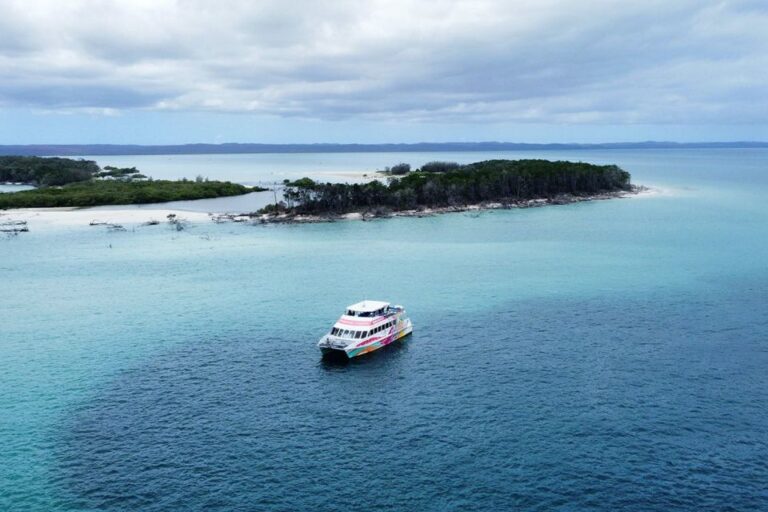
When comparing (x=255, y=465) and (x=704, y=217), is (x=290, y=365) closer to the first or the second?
(x=255, y=465)

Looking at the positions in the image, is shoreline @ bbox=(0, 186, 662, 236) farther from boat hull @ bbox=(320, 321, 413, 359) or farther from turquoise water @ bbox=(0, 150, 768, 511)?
boat hull @ bbox=(320, 321, 413, 359)

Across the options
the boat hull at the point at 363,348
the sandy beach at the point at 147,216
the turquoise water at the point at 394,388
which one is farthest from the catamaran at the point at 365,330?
the sandy beach at the point at 147,216

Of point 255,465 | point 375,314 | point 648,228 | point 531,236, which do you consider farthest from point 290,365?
point 648,228

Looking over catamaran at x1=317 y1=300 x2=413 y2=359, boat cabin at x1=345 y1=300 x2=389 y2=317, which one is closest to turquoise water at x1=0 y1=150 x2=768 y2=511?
catamaran at x1=317 y1=300 x2=413 y2=359

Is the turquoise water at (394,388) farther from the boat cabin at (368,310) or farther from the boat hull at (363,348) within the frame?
the boat cabin at (368,310)

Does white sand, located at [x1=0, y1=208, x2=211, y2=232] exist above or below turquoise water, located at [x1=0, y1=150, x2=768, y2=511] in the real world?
above

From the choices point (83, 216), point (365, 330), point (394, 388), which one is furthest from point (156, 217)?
point (394, 388)
